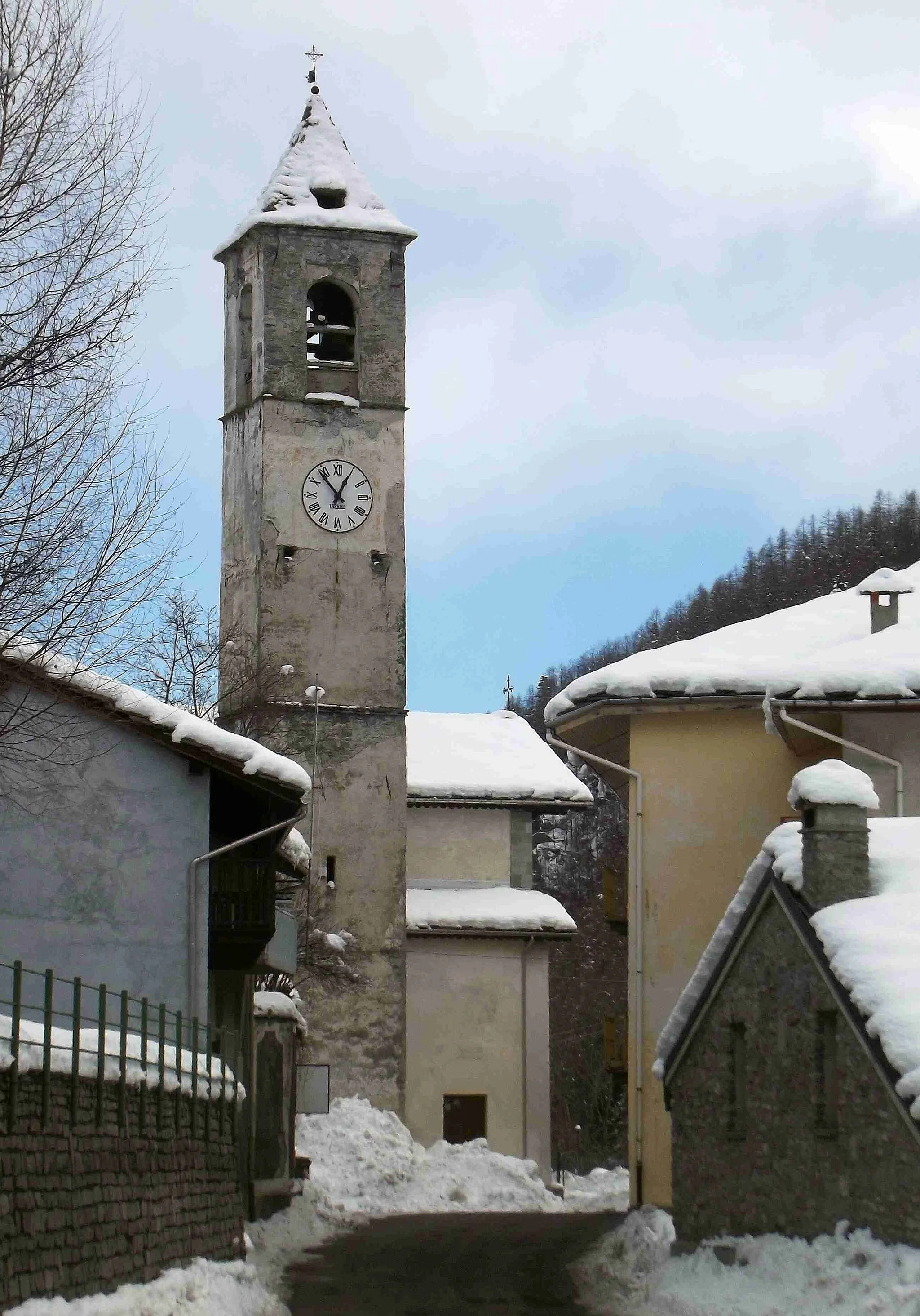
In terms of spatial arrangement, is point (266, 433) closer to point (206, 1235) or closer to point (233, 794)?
point (233, 794)

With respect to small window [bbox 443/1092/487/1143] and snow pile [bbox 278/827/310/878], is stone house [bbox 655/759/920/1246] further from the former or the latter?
small window [bbox 443/1092/487/1143]

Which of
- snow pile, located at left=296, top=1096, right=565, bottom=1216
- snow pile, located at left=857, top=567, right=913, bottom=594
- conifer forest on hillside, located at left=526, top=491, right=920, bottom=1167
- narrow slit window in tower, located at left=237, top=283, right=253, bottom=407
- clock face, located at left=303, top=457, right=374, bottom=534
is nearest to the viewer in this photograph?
snow pile, located at left=857, top=567, right=913, bottom=594

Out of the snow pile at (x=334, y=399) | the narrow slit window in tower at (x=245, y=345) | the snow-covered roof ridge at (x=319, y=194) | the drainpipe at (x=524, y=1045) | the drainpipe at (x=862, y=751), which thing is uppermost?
the snow-covered roof ridge at (x=319, y=194)

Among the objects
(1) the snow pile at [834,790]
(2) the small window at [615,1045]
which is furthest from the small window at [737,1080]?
(2) the small window at [615,1045]

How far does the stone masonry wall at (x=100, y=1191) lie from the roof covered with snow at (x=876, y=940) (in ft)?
15.5

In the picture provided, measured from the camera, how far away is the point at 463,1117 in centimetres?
4350

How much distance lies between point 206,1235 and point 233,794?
6674 millimetres

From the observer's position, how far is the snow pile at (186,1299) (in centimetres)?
1409

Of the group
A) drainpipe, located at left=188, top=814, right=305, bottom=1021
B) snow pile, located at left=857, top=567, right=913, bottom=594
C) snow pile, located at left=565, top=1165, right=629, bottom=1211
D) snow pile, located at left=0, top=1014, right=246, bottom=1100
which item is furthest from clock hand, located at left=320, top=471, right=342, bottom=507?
snow pile, located at left=0, top=1014, right=246, bottom=1100

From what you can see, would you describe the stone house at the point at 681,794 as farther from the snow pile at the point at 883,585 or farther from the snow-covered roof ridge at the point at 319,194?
the snow-covered roof ridge at the point at 319,194

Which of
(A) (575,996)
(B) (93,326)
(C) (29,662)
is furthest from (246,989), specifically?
(A) (575,996)

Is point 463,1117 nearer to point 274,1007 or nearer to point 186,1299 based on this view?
point 274,1007

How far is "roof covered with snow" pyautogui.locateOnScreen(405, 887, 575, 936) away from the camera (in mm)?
44156

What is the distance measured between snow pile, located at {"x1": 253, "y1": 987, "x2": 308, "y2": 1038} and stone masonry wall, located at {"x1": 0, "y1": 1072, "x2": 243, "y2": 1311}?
35.2 ft
